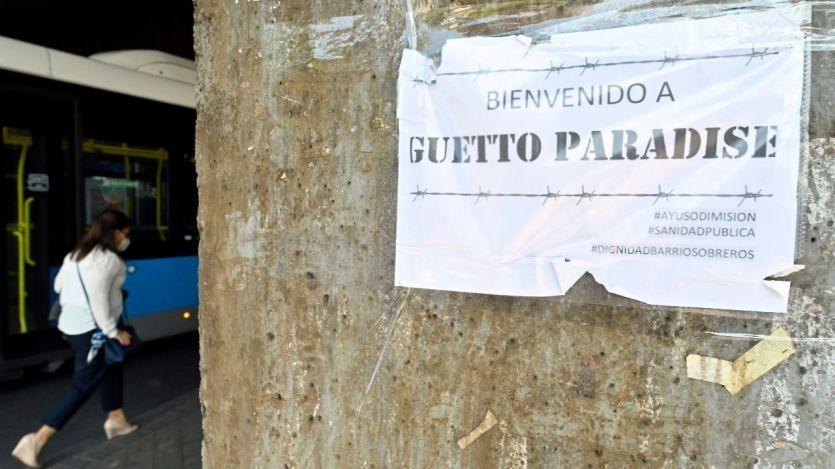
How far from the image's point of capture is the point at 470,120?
6.89ft

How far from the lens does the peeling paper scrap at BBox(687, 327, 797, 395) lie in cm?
181

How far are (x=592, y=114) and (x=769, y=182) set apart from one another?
0.57 m

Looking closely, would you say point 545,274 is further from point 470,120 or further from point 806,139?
point 806,139

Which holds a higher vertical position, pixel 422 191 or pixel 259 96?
pixel 259 96

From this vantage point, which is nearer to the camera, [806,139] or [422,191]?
[806,139]

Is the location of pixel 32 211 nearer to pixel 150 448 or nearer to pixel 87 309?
pixel 87 309

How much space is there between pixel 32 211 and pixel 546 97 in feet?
17.7

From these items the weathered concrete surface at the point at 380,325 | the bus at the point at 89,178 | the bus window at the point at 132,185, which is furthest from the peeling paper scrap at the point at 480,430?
the bus window at the point at 132,185

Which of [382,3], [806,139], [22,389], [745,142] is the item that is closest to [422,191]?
[382,3]

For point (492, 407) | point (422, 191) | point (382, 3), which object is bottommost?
point (492, 407)

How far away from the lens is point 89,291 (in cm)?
418

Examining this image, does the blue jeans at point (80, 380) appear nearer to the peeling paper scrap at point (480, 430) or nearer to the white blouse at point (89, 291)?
the white blouse at point (89, 291)

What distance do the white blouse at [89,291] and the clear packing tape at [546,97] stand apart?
295cm

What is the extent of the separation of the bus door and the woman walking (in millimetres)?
1475
